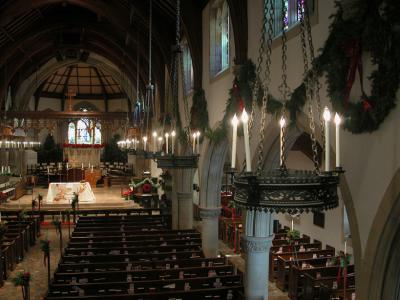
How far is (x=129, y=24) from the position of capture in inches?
858

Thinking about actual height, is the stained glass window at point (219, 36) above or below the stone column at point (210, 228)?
above

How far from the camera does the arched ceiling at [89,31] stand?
18641 millimetres

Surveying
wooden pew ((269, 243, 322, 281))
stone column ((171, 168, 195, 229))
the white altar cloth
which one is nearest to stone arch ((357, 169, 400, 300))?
wooden pew ((269, 243, 322, 281))

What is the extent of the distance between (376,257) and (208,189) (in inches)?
411

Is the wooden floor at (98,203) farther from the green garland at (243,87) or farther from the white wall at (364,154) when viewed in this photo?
the white wall at (364,154)

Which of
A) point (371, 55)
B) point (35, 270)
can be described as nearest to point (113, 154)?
point (35, 270)

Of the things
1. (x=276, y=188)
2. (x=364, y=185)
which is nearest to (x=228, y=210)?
(x=364, y=185)

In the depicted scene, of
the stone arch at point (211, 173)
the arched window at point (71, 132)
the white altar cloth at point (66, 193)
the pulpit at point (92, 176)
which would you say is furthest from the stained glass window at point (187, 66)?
the arched window at point (71, 132)

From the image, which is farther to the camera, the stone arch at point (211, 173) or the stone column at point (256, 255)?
the stone arch at point (211, 173)

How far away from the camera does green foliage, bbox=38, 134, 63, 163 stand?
39625 millimetres

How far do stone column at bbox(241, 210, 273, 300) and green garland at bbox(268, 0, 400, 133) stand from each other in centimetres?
495

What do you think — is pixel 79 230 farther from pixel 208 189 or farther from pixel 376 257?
pixel 376 257

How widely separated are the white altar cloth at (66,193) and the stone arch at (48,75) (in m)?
9.95

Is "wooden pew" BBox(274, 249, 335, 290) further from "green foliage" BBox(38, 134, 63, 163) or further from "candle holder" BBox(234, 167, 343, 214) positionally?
"green foliage" BBox(38, 134, 63, 163)
